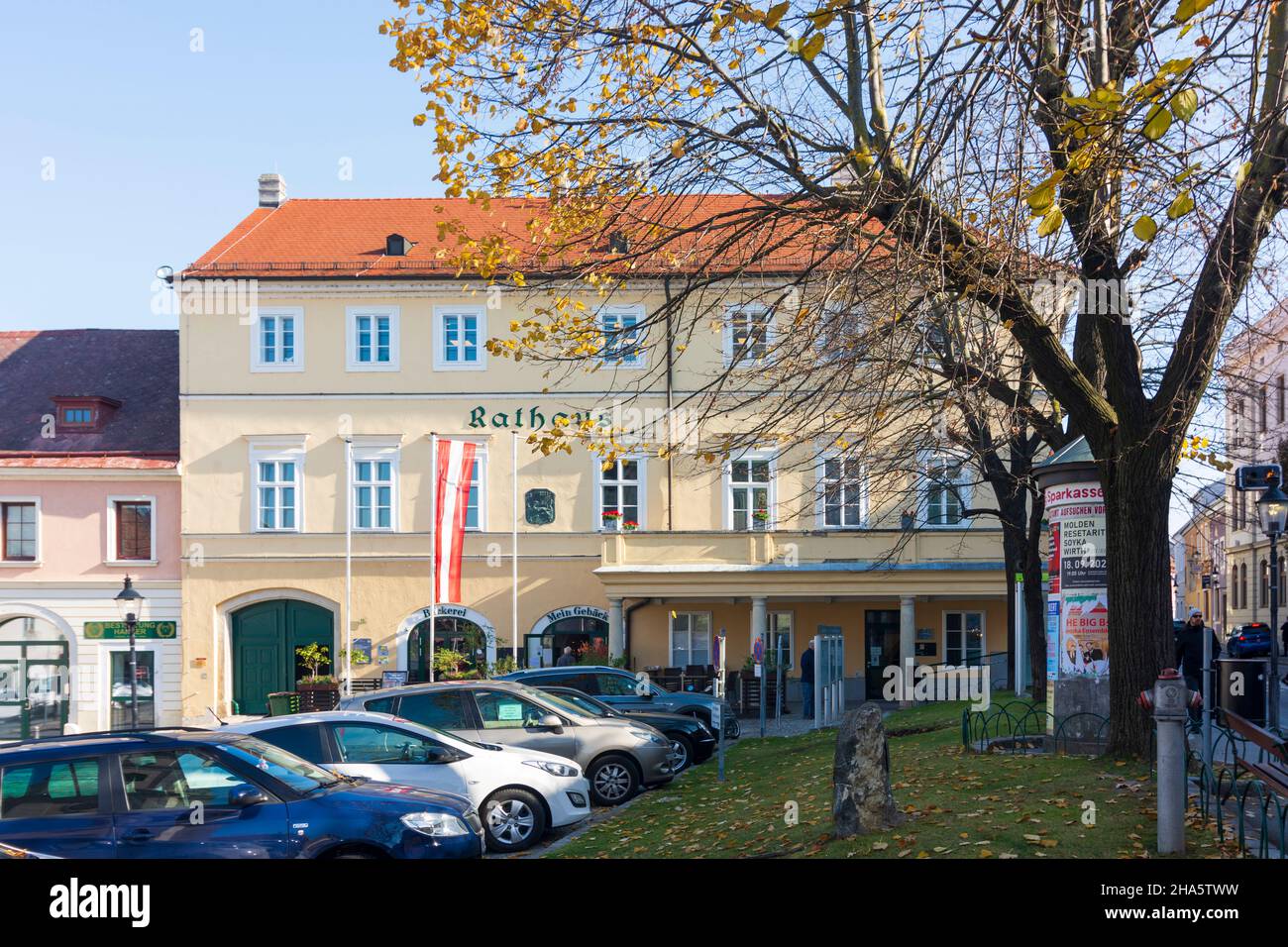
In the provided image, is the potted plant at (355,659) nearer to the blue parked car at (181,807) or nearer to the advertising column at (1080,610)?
the advertising column at (1080,610)

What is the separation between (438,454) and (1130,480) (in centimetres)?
1786

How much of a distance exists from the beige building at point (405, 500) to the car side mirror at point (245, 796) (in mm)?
26327

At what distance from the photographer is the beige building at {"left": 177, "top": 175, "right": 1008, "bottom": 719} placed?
119ft

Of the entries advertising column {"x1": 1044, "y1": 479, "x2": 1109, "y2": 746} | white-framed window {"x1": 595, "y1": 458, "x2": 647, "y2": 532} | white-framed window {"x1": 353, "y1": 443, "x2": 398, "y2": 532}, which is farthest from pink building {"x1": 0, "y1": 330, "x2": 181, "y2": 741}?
advertising column {"x1": 1044, "y1": 479, "x2": 1109, "y2": 746}

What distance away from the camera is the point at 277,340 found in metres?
37.0

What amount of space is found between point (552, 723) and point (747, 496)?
2074 centimetres

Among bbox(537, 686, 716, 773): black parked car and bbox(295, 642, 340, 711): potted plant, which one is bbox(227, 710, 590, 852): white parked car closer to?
bbox(537, 686, 716, 773): black parked car

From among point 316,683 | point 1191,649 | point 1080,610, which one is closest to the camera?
point 1080,610

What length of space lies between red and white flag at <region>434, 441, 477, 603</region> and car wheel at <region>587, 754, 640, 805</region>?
38.7 ft

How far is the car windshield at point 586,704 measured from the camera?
1789 cm

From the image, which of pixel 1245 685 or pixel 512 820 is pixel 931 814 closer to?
pixel 512 820

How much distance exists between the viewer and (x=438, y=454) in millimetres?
28000

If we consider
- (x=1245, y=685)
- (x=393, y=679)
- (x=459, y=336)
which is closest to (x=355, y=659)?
(x=393, y=679)
